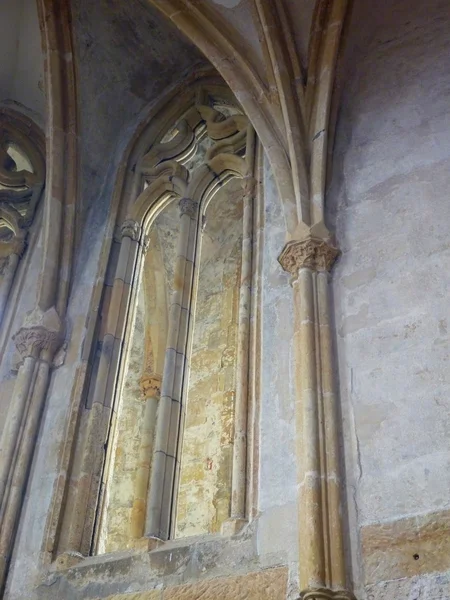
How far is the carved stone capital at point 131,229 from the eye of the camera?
8.02m

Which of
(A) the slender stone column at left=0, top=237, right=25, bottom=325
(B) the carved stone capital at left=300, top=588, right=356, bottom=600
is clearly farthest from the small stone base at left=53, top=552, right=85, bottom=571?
(A) the slender stone column at left=0, top=237, right=25, bottom=325

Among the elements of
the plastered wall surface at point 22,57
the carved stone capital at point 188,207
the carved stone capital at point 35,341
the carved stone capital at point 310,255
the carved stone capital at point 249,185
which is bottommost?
the carved stone capital at point 310,255

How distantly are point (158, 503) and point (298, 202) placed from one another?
8.55ft

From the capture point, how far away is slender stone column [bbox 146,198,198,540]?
577 centimetres

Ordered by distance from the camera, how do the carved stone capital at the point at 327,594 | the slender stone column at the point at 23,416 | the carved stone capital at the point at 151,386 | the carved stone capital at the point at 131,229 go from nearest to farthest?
1. the carved stone capital at the point at 327,594
2. the slender stone column at the point at 23,416
3. the carved stone capital at the point at 131,229
4. the carved stone capital at the point at 151,386

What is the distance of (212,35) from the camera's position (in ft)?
24.5

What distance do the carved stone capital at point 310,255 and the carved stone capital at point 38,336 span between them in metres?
2.50

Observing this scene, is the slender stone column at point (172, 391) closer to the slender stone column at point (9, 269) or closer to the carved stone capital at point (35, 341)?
the carved stone capital at point (35, 341)

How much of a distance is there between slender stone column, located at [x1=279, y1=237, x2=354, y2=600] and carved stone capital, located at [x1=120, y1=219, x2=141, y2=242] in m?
2.47

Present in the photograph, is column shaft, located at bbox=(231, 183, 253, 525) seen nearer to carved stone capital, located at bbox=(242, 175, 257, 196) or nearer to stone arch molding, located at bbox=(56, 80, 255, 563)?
stone arch molding, located at bbox=(56, 80, 255, 563)

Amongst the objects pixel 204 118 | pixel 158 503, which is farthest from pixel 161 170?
pixel 158 503

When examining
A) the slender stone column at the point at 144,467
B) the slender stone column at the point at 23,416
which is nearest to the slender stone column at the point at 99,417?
the slender stone column at the point at 23,416

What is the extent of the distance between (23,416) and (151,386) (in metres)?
3.72

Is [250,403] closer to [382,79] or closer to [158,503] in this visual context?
[158,503]
